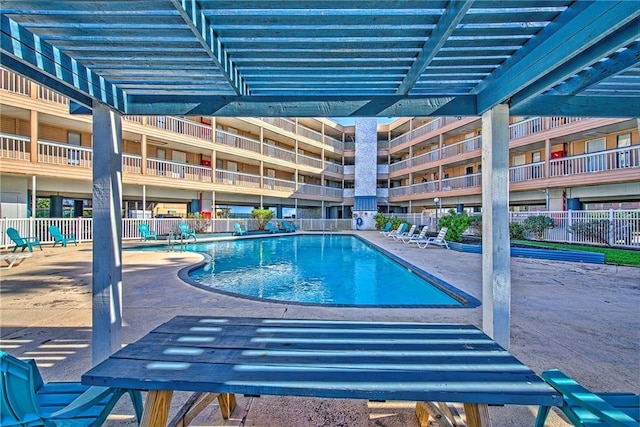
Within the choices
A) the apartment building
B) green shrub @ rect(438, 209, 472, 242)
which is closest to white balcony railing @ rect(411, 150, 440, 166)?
the apartment building

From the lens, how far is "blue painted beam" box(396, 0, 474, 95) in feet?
6.65

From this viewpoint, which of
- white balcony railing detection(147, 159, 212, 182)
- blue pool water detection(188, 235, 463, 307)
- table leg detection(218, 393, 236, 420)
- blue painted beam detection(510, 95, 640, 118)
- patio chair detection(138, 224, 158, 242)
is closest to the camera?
table leg detection(218, 393, 236, 420)

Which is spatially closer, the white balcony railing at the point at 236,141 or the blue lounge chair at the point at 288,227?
the white balcony railing at the point at 236,141

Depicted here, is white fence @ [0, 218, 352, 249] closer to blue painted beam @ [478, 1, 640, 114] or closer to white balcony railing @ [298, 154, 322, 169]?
white balcony railing @ [298, 154, 322, 169]

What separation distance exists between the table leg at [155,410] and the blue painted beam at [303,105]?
265 centimetres

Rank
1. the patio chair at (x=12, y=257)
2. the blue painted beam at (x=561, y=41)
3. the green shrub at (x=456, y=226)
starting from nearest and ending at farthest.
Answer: the blue painted beam at (x=561, y=41), the patio chair at (x=12, y=257), the green shrub at (x=456, y=226)

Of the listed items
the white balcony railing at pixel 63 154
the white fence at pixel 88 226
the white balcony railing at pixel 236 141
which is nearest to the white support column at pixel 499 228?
the white fence at pixel 88 226

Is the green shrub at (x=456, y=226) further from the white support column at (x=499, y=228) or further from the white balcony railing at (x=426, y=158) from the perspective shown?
the white support column at (x=499, y=228)

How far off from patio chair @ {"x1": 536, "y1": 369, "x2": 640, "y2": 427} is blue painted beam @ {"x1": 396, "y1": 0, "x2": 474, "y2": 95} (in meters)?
2.42

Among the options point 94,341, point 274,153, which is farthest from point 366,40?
point 274,153

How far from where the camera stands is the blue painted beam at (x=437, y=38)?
6.65 ft

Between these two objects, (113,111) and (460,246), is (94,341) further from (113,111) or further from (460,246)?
(460,246)

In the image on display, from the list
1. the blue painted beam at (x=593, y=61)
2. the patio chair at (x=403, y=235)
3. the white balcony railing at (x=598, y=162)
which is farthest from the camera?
the patio chair at (x=403, y=235)

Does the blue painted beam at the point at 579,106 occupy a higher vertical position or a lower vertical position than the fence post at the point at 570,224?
higher
